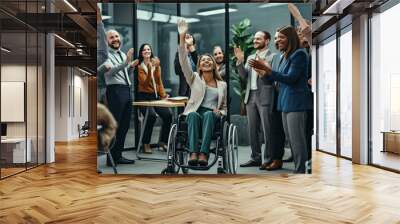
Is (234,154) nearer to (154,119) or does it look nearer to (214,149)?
(214,149)

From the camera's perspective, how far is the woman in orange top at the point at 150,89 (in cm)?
650

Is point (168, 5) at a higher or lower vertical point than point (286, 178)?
higher

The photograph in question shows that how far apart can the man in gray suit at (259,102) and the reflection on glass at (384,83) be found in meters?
2.46

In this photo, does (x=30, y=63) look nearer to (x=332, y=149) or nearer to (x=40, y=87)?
(x=40, y=87)

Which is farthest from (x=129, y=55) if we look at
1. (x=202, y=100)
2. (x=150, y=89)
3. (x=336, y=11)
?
(x=336, y=11)

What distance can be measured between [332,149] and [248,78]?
16.3 ft

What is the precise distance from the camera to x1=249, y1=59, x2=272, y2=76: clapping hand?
6402 millimetres

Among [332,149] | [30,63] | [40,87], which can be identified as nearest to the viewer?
[30,63]

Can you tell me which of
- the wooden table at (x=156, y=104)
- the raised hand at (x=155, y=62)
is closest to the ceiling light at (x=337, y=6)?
the wooden table at (x=156, y=104)

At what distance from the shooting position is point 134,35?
6562 millimetres

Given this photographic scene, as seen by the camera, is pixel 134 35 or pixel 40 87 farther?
pixel 40 87

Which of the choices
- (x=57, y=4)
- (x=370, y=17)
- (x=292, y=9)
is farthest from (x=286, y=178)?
(x=57, y=4)

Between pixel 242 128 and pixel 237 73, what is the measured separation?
89 centimetres

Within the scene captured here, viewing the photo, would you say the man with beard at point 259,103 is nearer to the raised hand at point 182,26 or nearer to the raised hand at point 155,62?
the raised hand at point 182,26
